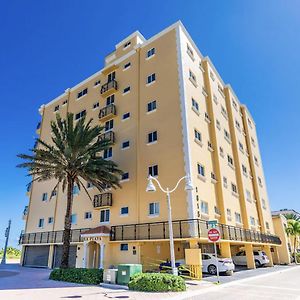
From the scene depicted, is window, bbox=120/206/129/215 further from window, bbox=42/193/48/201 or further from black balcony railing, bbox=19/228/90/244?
window, bbox=42/193/48/201

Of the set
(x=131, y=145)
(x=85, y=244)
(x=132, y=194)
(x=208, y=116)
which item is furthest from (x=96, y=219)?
(x=208, y=116)

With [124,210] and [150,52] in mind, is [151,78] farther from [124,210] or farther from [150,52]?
[124,210]

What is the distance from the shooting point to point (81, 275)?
17.4 metres

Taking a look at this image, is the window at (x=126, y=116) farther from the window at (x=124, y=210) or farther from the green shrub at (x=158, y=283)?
the green shrub at (x=158, y=283)

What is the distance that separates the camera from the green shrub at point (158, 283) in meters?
13.8

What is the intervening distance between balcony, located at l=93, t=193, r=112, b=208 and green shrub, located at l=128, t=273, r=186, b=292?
12186mm

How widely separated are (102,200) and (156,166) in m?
6.95

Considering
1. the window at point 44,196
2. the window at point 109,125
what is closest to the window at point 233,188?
the window at point 109,125

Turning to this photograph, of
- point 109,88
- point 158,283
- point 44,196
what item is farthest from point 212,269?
point 44,196

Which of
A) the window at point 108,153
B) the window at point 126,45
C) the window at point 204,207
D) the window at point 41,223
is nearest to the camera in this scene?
the window at point 204,207

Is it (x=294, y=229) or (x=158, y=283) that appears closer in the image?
(x=158, y=283)

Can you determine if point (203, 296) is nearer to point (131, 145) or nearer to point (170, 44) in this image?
point (131, 145)

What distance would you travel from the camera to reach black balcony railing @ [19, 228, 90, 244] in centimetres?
2784

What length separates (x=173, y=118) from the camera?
24.5 m
